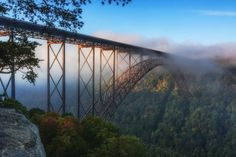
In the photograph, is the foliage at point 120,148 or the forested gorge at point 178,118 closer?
the foliage at point 120,148

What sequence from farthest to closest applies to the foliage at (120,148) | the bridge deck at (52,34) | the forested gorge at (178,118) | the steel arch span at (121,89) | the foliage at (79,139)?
the forested gorge at (178,118), the steel arch span at (121,89), the foliage at (79,139), the foliage at (120,148), the bridge deck at (52,34)

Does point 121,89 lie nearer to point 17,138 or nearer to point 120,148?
point 120,148

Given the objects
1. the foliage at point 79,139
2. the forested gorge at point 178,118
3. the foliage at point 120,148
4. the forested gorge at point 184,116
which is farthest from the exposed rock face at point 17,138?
the forested gorge at point 184,116

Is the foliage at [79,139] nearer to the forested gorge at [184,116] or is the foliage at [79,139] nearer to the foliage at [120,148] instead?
the foliage at [120,148]

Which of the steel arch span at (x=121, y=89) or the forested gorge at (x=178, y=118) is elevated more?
the steel arch span at (x=121, y=89)

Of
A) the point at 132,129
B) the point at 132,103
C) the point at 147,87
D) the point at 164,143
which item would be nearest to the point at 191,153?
the point at 164,143
